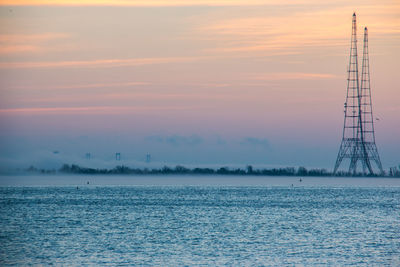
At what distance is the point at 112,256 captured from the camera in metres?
51.2

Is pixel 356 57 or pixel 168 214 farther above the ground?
pixel 356 57

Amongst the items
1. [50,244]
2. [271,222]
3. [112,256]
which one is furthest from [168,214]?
[112,256]

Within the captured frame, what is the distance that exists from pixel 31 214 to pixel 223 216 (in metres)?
27.4

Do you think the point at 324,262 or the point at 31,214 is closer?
the point at 324,262

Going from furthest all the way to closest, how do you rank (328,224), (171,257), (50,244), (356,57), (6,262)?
(356,57) → (328,224) → (50,244) → (171,257) → (6,262)

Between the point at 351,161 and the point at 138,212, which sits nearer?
the point at 138,212

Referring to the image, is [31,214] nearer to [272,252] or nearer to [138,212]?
[138,212]

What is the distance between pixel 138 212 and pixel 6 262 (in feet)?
168

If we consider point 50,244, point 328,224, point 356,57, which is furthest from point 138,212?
point 356,57

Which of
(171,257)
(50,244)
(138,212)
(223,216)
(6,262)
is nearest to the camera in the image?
(6,262)

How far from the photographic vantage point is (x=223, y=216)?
90.8 metres

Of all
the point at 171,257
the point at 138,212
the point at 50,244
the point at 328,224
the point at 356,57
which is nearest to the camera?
the point at 171,257

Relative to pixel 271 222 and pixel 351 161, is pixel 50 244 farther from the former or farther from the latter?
pixel 351 161

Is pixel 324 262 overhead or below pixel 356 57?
below
